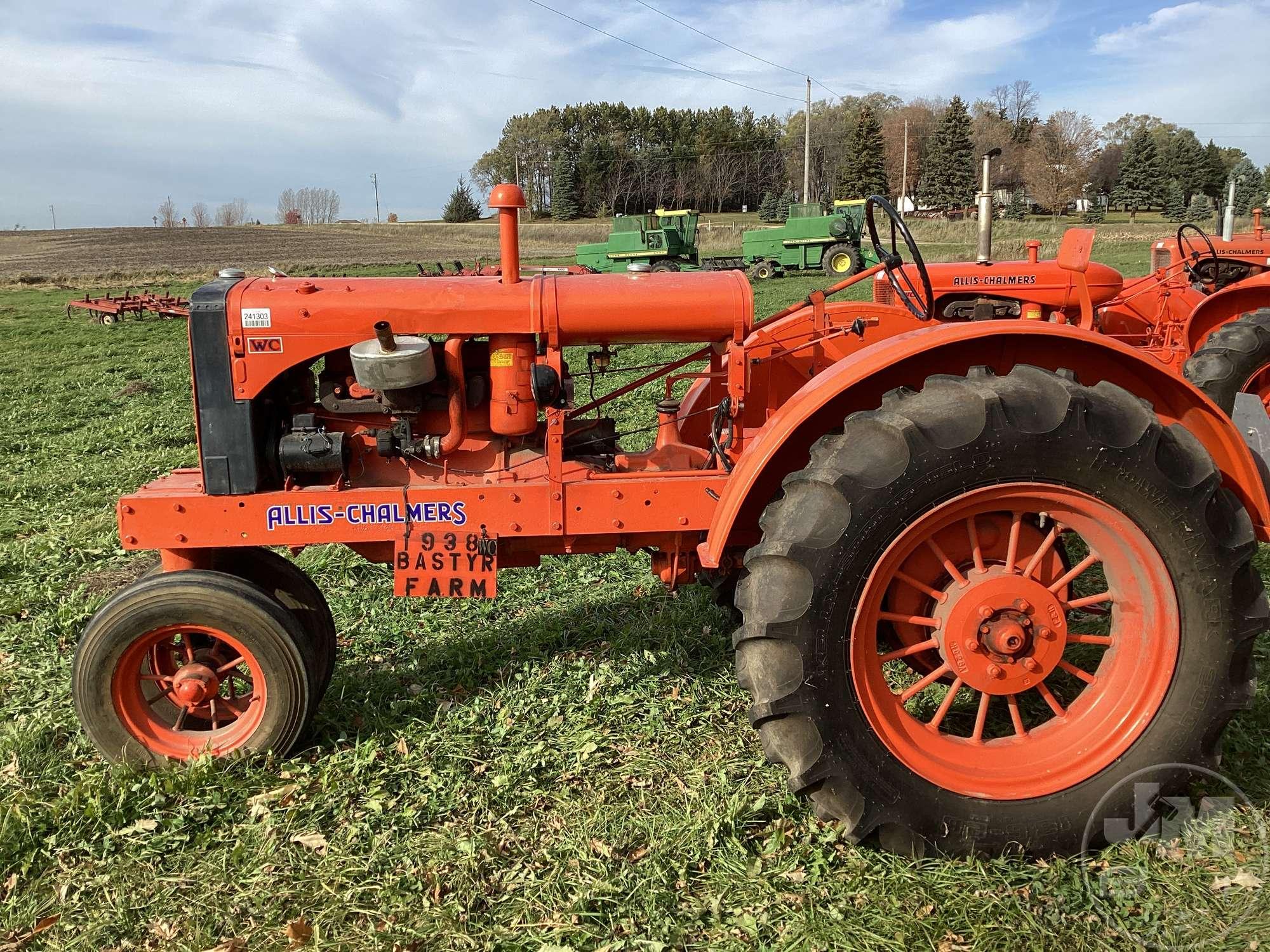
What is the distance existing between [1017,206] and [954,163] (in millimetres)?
4805

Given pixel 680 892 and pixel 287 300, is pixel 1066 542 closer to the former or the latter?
pixel 680 892

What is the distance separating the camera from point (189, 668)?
291cm

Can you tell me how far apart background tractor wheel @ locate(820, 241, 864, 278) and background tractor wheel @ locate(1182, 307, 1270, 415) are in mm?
20597

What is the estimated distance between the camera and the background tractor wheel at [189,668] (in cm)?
279

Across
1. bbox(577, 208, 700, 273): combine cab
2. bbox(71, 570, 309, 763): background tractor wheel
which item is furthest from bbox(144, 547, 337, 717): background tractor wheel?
bbox(577, 208, 700, 273): combine cab

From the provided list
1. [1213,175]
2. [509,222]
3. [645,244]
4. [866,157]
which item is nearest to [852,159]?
[866,157]

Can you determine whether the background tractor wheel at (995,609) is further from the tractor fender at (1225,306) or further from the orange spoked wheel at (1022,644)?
the tractor fender at (1225,306)

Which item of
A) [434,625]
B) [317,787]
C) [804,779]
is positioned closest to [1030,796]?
[804,779]

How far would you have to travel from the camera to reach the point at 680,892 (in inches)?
95.0

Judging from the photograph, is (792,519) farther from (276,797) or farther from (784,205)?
(784,205)

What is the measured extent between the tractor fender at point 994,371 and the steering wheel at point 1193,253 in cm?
447

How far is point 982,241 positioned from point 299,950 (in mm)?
5201

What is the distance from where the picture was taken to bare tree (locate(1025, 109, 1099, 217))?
5475cm

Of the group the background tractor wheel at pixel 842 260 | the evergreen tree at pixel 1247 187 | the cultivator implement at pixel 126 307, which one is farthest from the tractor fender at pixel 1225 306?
the evergreen tree at pixel 1247 187
